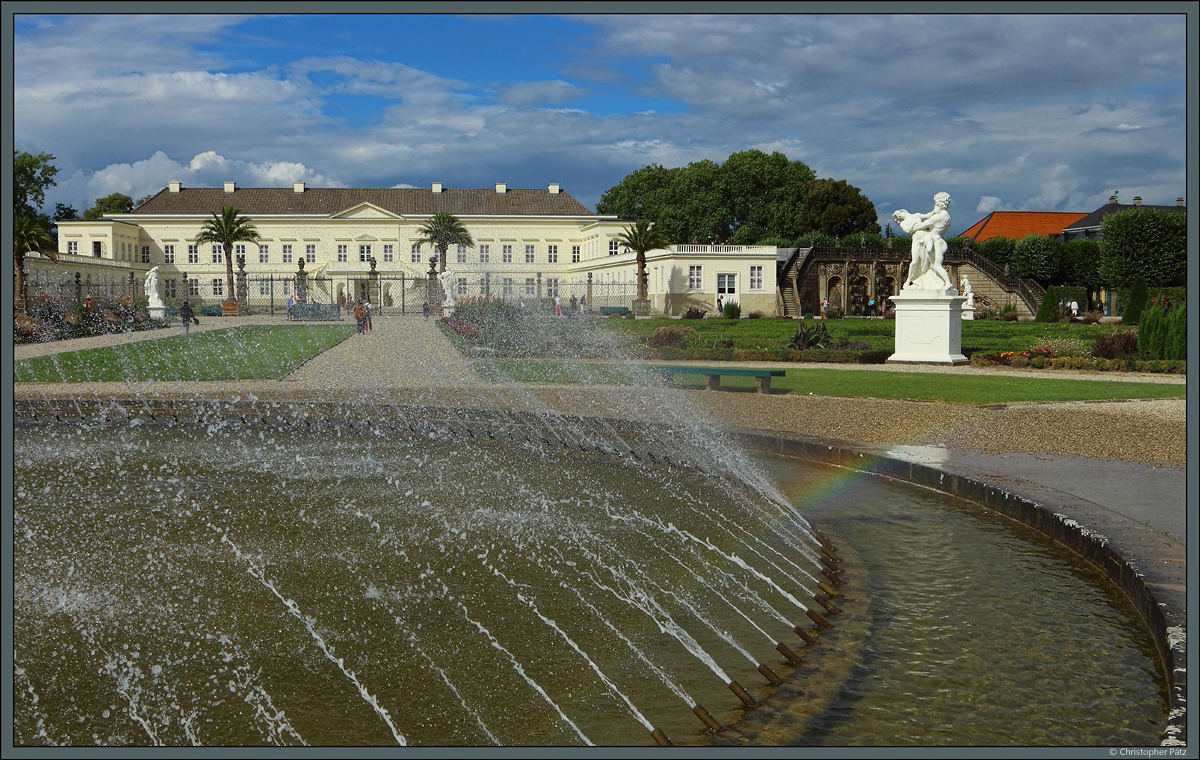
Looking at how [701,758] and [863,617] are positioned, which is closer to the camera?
[701,758]

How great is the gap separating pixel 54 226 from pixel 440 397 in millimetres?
75338

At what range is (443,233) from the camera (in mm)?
70688

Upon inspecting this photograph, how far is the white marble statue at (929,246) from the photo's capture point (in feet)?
76.8

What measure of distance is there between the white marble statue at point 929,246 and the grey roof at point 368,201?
5682 centimetres

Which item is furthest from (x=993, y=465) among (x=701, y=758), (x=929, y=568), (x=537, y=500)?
(x=701, y=758)

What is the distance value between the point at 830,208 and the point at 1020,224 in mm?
25101

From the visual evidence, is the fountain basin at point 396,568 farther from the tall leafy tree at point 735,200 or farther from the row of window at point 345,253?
the row of window at point 345,253

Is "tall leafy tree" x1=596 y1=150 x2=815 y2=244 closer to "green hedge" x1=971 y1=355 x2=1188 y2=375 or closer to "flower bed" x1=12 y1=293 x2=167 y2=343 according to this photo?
"flower bed" x1=12 y1=293 x2=167 y2=343

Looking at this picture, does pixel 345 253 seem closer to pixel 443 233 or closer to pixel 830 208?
pixel 443 233

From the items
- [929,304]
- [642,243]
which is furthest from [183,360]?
[642,243]

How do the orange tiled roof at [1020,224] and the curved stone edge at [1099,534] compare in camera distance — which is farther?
the orange tiled roof at [1020,224]

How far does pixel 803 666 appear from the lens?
15.7 ft

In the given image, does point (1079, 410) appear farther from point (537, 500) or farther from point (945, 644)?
point (945, 644)

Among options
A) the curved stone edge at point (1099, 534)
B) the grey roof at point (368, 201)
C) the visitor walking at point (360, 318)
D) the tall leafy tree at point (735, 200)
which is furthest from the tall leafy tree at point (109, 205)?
the curved stone edge at point (1099, 534)
